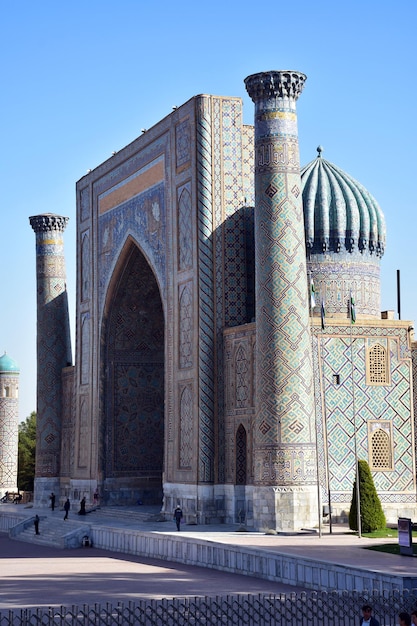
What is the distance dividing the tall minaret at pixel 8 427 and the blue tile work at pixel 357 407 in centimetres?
1703

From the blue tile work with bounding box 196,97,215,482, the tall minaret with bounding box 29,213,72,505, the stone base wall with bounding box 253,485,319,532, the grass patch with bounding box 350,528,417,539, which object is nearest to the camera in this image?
the grass patch with bounding box 350,528,417,539

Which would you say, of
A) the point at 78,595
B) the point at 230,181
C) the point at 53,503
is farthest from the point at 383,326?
the point at 53,503

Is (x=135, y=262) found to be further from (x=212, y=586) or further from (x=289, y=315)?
(x=212, y=586)

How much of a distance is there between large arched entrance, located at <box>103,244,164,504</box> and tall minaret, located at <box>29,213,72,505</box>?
3.41 meters

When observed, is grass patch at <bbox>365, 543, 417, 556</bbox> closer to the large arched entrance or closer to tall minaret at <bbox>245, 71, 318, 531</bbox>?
tall minaret at <bbox>245, 71, 318, 531</bbox>

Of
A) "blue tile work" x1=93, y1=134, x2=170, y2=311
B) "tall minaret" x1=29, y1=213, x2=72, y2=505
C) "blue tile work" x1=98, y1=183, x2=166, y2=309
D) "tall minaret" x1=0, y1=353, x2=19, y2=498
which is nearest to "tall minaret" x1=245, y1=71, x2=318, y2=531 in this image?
"blue tile work" x1=93, y1=134, x2=170, y2=311

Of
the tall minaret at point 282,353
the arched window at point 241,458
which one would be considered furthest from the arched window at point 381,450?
the arched window at point 241,458

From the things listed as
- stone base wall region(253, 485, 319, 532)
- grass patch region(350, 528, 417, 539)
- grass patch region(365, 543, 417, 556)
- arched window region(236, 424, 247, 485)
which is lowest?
grass patch region(365, 543, 417, 556)

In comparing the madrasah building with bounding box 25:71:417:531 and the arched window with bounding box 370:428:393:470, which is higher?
the madrasah building with bounding box 25:71:417:531

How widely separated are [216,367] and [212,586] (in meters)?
6.34

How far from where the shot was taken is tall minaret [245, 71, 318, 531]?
16.1 meters

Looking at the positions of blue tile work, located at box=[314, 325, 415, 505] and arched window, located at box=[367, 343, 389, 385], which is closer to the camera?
blue tile work, located at box=[314, 325, 415, 505]

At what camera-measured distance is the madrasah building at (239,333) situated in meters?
16.3

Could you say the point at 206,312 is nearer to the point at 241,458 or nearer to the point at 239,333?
the point at 239,333
